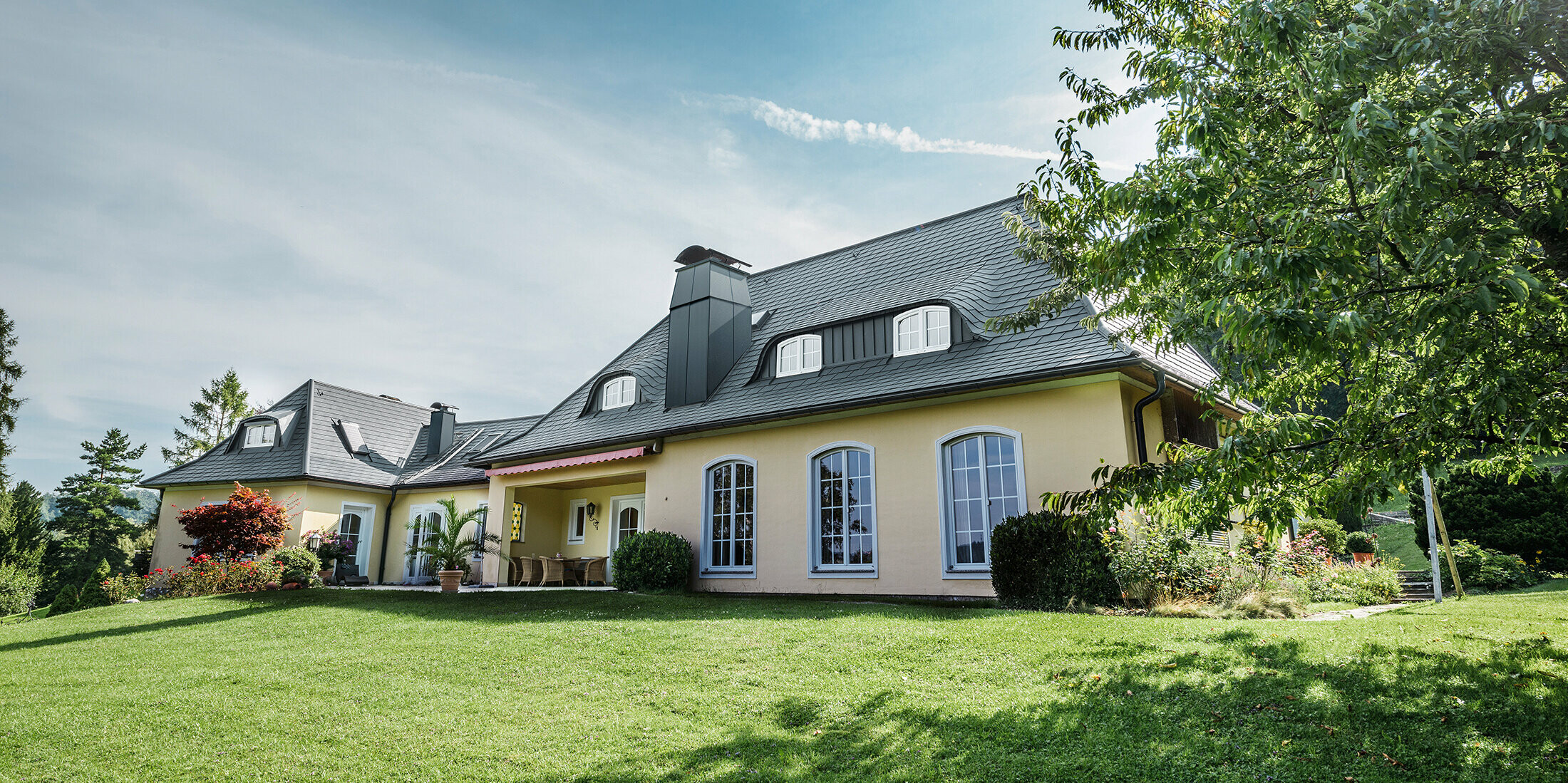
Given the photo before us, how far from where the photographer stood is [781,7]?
9297 mm

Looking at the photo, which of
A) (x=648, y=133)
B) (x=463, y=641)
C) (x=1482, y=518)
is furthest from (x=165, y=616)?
(x=1482, y=518)

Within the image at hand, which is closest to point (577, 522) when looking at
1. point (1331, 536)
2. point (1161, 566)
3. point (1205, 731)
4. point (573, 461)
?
point (573, 461)

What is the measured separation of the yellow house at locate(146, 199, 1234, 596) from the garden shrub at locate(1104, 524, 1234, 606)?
1.11m

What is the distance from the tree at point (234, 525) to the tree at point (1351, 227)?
20026mm

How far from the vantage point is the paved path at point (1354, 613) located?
8.67 metres

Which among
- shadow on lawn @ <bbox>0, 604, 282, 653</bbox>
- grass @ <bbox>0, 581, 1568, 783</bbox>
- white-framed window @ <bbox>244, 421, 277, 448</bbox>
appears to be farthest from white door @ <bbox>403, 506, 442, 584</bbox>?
grass @ <bbox>0, 581, 1568, 783</bbox>

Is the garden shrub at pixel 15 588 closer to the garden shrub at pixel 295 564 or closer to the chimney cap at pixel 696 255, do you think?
the garden shrub at pixel 295 564

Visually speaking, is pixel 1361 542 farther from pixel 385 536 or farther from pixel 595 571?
pixel 385 536

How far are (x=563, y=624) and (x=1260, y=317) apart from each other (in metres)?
8.49

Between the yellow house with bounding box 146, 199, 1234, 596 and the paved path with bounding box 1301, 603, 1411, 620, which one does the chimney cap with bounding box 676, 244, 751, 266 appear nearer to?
the yellow house with bounding box 146, 199, 1234, 596

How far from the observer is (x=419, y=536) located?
23625 millimetres

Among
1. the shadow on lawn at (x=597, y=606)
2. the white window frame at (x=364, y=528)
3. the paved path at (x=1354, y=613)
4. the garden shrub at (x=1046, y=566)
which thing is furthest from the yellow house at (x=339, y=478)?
the paved path at (x=1354, y=613)

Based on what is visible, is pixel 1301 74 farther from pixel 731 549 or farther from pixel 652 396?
pixel 652 396

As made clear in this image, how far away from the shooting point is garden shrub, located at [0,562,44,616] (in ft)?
64.3
